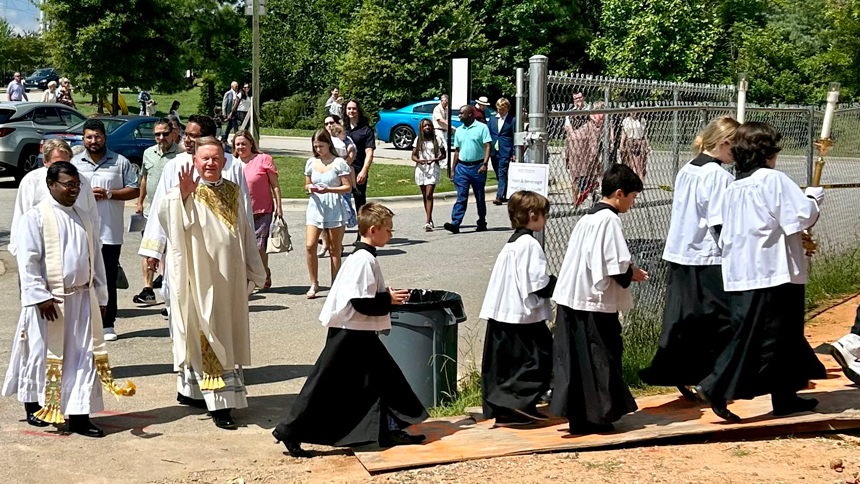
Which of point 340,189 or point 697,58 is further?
point 697,58

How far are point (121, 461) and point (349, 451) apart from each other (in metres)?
A: 1.33

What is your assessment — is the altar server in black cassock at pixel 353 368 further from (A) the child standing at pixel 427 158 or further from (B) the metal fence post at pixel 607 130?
(A) the child standing at pixel 427 158

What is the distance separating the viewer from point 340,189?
11.6 meters

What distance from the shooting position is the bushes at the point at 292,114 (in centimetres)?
4103

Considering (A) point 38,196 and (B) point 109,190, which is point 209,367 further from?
(B) point 109,190

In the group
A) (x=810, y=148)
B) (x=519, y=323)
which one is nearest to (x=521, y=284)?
(x=519, y=323)

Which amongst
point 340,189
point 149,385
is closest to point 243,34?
point 340,189

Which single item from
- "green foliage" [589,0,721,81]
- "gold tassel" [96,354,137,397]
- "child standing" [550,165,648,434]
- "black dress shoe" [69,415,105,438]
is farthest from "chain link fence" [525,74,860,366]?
"green foliage" [589,0,721,81]

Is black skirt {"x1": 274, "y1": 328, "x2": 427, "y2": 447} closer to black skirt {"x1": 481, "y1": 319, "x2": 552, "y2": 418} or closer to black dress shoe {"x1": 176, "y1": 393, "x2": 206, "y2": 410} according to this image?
black skirt {"x1": 481, "y1": 319, "x2": 552, "y2": 418}

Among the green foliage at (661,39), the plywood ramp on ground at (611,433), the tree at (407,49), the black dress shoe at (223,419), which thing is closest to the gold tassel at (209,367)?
the black dress shoe at (223,419)

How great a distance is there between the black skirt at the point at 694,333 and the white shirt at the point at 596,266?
80cm

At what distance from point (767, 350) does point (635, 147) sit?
2695mm

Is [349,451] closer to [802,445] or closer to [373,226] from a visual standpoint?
[373,226]

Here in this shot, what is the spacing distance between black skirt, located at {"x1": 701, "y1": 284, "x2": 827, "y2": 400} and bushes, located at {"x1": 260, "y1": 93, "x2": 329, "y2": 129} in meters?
34.8
